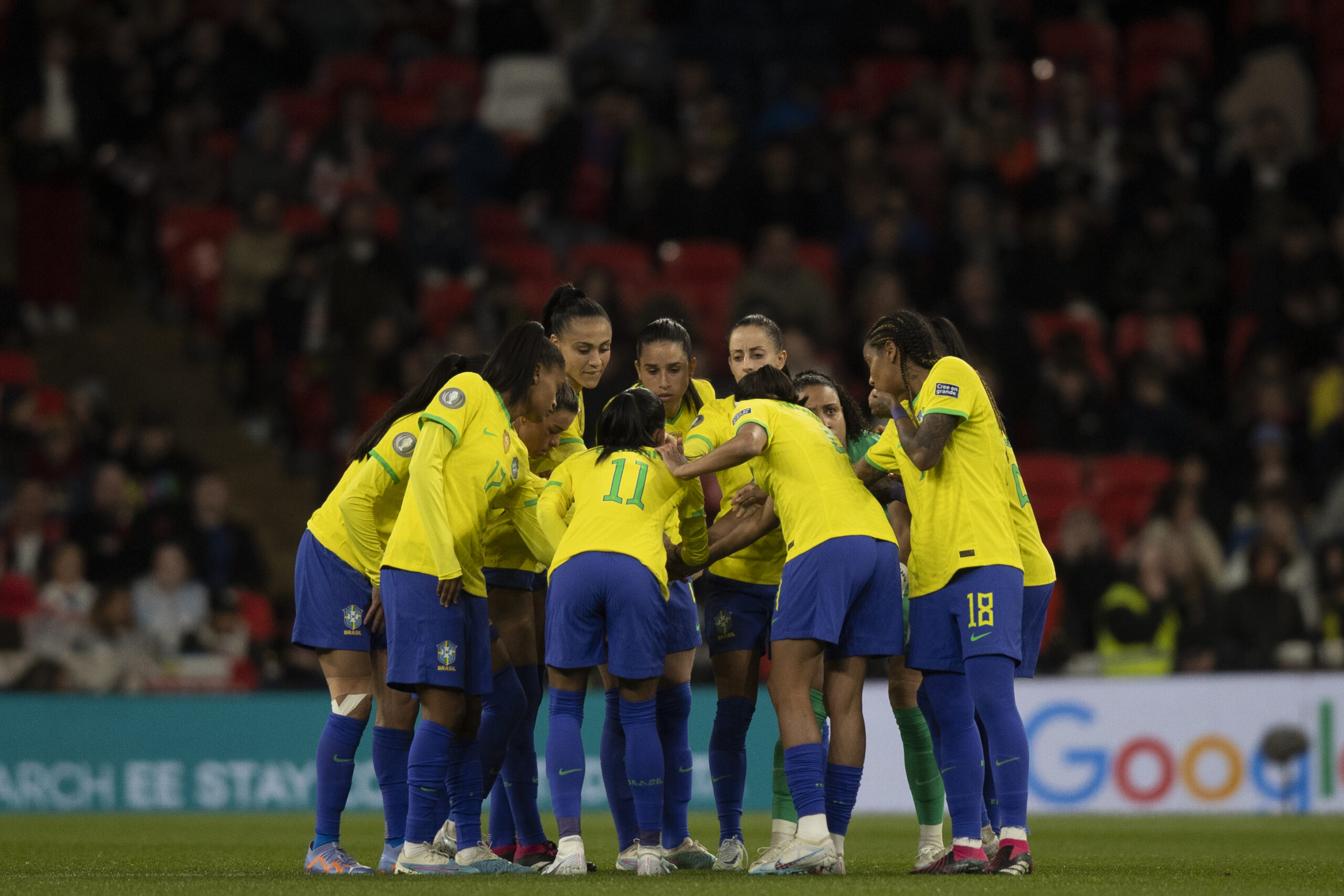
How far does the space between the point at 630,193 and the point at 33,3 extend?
599 centimetres

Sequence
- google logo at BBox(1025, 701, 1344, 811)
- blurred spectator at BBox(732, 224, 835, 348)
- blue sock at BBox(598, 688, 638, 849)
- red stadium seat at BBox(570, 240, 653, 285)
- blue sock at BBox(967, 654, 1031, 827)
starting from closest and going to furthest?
blue sock at BBox(967, 654, 1031, 827), blue sock at BBox(598, 688, 638, 849), google logo at BBox(1025, 701, 1344, 811), blurred spectator at BBox(732, 224, 835, 348), red stadium seat at BBox(570, 240, 653, 285)

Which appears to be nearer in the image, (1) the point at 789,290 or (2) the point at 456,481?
(2) the point at 456,481

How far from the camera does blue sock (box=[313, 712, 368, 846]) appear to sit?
24.4 ft

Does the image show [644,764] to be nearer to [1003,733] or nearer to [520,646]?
[520,646]

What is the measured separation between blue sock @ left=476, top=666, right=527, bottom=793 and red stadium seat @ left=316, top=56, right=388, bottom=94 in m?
12.5

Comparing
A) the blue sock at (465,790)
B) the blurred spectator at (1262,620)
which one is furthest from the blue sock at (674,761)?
the blurred spectator at (1262,620)

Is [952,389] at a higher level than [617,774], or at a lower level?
higher

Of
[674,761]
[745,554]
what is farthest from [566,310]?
[674,761]

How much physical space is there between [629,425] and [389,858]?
207 centimetres

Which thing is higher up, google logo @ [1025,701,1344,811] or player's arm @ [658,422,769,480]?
player's arm @ [658,422,769,480]

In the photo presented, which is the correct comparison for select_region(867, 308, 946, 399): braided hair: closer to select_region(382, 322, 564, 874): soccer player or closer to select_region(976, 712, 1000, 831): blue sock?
select_region(382, 322, 564, 874): soccer player

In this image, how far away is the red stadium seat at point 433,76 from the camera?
755 inches

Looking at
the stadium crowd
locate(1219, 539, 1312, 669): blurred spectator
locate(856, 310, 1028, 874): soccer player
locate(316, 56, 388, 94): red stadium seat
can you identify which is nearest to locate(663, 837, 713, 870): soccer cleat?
locate(856, 310, 1028, 874): soccer player

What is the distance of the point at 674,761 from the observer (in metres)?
7.79
